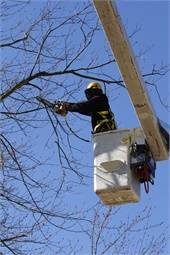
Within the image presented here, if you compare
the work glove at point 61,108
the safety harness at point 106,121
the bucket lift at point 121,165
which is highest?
the work glove at point 61,108

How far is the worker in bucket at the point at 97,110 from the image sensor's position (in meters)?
5.35

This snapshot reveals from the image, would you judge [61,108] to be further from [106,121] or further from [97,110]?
[106,121]

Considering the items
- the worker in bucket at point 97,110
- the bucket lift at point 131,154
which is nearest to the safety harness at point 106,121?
the worker in bucket at point 97,110

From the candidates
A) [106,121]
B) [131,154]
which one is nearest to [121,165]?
[131,154]

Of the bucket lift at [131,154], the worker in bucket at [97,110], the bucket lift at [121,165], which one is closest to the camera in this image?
the bucket lift at [131,154]

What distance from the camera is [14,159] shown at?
7000 millimetres

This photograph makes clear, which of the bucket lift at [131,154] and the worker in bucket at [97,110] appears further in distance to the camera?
the worker in bucket at [97,110]

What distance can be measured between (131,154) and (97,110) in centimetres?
70

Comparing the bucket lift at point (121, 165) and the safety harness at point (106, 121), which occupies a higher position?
the safety harness at point (106, 121)

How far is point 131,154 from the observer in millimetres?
4922

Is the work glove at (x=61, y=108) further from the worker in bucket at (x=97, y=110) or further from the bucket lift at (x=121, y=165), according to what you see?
the bucket lift at (x=121, y=165)

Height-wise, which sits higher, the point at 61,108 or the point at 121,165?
the point at 61,108

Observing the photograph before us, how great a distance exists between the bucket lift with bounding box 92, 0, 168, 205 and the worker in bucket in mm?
312

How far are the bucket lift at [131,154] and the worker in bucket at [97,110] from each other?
0.31m
